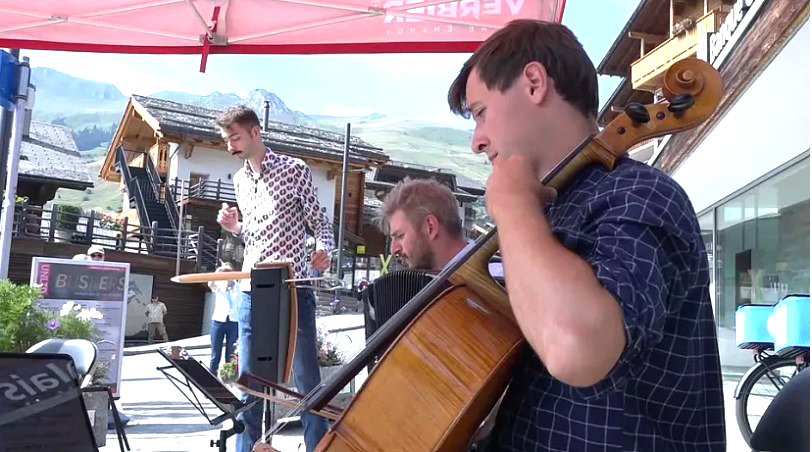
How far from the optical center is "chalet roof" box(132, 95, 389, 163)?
29.7m

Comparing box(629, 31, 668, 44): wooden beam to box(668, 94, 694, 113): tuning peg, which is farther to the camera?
box(629, 31, 668, 44): wooden beam

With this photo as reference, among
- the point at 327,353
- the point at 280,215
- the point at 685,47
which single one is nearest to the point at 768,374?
the point at 327,353

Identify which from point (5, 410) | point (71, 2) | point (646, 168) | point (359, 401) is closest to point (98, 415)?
point (5, 410)

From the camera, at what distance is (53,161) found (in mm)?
29281

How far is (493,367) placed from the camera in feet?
3.61

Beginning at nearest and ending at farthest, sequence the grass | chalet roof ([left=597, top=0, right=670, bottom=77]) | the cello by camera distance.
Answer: the cello < chalet roof ([left=597, top=0, right=670, bottom=77]) < the grass

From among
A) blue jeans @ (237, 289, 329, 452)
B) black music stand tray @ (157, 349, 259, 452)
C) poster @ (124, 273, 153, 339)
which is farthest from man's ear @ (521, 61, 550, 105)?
poster @ (124, 273, 153, 339)

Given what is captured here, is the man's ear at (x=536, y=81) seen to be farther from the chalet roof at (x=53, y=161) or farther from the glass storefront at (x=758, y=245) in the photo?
the chalet roof at (x=53, y=161)

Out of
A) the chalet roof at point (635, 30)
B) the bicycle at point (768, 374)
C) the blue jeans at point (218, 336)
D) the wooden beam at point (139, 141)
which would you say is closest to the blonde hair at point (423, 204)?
the bicycle at point (768, 374)

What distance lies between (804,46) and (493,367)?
440 cm

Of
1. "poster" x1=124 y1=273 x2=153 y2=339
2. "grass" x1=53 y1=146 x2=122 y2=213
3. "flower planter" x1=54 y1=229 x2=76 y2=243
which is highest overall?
"grass" x1=53 y1=146 x2=122 y2=213

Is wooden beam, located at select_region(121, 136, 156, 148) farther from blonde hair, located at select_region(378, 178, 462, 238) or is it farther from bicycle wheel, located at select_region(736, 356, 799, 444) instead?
blonde hair, located at select_region(378, 178, 462, 238)

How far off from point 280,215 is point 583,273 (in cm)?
300

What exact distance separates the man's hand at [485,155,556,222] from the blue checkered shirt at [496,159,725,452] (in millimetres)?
84
